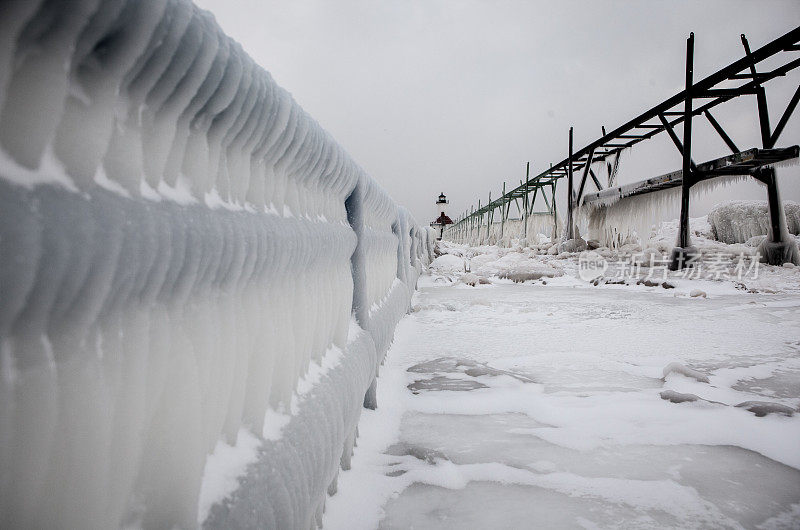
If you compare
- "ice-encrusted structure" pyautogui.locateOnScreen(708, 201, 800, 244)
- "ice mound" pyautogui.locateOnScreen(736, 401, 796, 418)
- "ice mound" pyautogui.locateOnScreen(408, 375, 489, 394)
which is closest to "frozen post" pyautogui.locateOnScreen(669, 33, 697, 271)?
"ice mound" pyautogui.locateOnScreen(736, 401, 796, 418)

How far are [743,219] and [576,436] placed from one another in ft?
60.0

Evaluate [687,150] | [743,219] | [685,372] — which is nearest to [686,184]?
[687,150]

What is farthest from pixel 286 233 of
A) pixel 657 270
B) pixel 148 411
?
pixel 657 270

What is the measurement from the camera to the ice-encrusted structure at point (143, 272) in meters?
0.33

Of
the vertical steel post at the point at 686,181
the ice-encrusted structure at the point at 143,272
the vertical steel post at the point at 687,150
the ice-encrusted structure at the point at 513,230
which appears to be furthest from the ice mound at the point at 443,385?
the ice-encrusted structure at the point at 513,230

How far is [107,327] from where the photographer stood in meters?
0.41

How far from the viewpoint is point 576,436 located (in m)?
1.60

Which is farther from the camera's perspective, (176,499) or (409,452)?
(409,452)

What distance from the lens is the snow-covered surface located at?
1.17 meters

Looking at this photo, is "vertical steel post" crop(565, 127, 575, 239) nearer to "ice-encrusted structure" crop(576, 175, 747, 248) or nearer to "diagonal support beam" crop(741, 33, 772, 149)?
"ice-encrusted structure" crop(576, 175, 747, 248)

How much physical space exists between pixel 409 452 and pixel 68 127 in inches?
54.7

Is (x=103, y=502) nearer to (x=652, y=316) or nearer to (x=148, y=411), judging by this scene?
(x=148, y=411)

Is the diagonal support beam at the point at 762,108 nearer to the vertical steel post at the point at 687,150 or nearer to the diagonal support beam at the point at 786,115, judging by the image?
the diagonal support beam at the point at 786,115

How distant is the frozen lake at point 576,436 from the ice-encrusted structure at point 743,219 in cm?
1522
